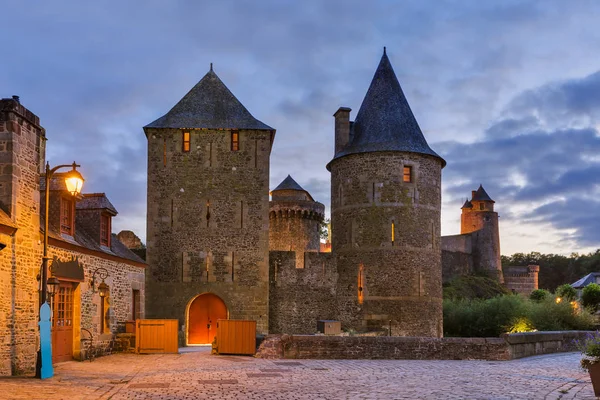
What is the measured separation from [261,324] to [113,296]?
775 cm

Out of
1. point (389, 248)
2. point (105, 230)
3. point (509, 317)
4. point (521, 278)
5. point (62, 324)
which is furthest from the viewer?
point (521, 278)

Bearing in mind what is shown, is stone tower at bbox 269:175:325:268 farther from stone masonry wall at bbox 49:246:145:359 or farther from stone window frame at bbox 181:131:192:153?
stone masonry wall at bbox 49:246:145:359

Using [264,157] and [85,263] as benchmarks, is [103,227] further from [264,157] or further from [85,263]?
[264,157]

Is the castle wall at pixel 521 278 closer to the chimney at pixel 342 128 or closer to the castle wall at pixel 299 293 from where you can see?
the chimney at pixel 342 128

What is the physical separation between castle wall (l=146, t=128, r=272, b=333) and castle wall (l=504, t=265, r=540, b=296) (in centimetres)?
4771

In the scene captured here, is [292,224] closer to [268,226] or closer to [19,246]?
[268,226]

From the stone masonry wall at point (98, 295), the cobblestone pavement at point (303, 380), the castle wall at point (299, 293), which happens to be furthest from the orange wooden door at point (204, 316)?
the cobblestone pavement at point (303, 380)

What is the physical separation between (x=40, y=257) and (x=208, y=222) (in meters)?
12.5

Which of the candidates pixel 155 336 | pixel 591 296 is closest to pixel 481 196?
pixel 591 296

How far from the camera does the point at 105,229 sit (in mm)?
20094

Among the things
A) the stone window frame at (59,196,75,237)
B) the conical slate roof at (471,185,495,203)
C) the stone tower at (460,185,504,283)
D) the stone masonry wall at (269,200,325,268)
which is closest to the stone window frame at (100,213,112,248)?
the stone window frame at (59,196,75,237)

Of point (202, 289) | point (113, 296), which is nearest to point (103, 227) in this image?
point (113, 296)

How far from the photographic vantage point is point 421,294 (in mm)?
29578

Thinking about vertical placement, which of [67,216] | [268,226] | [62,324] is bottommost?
[62,324]
